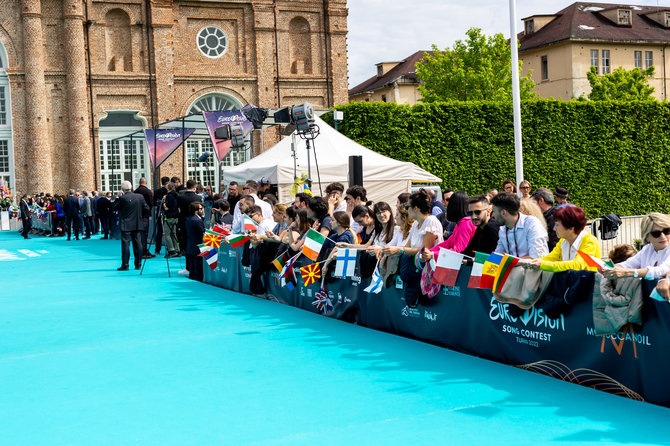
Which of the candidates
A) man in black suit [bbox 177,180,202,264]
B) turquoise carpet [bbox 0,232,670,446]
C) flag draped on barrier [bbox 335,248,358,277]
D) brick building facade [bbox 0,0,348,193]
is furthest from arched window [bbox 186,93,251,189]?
flag draped on barrier [bbox 335,248,358,277]

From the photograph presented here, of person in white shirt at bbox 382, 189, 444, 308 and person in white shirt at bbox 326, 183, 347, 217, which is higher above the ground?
person in white shirt at bbox 326, 183, 347, 217

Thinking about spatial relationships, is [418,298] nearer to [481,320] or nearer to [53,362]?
[481,320]

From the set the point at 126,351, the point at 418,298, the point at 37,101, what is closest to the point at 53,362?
the point at 126,351

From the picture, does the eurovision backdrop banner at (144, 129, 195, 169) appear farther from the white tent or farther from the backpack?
the backpack

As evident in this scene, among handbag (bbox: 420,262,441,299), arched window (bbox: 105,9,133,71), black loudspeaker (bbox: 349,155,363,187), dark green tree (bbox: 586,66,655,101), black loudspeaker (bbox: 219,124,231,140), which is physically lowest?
handbag (bbox: 420,262,441,299)

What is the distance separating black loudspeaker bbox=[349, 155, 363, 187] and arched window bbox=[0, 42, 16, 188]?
30574 mm

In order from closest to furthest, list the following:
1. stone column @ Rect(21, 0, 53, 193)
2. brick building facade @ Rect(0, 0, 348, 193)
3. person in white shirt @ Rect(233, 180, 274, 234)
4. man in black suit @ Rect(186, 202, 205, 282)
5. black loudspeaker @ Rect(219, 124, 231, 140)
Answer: person in white shirt @ Rect(233, 180, 274, 234) < man in black suit @ Rect(186, 202, 205, 282) < black loudspeaker @ Rect(219, 124, 231, 140) < stone column @ Rect(21, 0, 53, 193) < brick building facade @ Rect(0, 0, 348, 193)

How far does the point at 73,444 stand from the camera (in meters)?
5.58

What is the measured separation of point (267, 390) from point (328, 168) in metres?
13.4

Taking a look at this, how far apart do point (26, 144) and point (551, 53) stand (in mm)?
41778

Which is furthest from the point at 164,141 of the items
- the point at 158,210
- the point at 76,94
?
→ the point at 76,94

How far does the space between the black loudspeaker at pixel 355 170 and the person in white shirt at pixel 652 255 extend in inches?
434

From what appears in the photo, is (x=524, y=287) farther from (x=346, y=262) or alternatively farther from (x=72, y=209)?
(x=72, y=209)

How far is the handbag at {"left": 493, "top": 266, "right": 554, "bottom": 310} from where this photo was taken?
6.79 m
